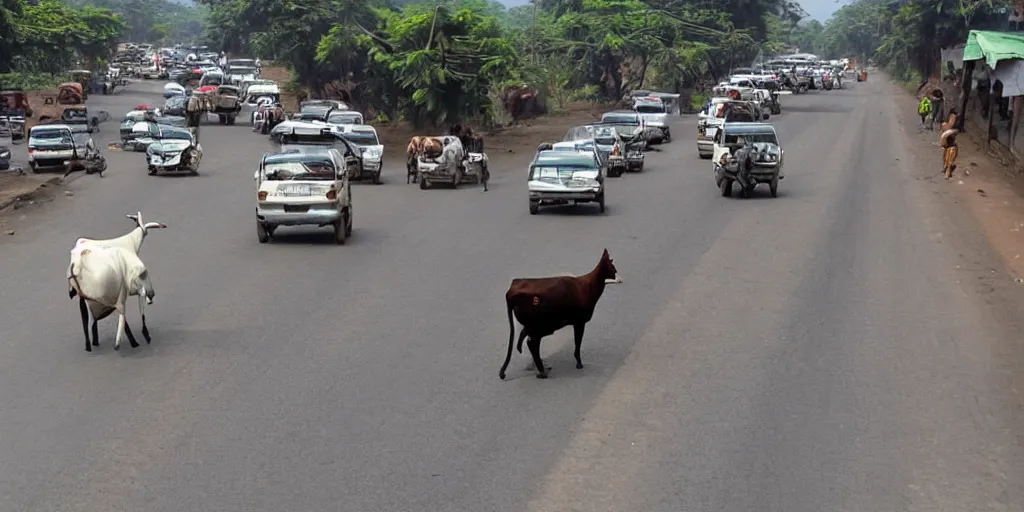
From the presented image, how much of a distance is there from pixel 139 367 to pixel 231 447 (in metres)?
3.47

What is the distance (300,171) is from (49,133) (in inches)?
775

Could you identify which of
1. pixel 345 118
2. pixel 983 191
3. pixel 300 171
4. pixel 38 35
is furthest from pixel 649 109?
pixel 300 171

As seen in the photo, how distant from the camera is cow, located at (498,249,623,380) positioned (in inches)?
519

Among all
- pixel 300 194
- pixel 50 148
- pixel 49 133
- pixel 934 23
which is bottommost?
pixel 50 148

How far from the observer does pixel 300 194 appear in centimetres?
2403

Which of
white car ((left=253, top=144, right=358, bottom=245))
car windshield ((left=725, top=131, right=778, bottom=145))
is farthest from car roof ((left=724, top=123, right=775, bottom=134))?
white car ((left=253, top=144, right=358, bottom=245))

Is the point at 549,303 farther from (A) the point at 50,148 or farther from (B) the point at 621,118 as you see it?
(B) the point at 621,118

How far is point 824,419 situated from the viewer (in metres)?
12.3

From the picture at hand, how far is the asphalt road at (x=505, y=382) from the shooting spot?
10328 mm

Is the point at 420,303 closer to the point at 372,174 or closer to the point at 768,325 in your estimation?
the point at 768,325

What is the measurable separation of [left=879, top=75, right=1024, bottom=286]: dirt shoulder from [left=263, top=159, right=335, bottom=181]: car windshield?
468 inches

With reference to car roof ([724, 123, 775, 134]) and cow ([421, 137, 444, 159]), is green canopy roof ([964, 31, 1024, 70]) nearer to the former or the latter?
car roof ([724, 123, 775, 134])

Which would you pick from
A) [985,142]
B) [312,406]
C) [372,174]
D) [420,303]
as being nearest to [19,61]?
[372,174]

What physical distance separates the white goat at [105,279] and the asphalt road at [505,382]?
0.58 m
